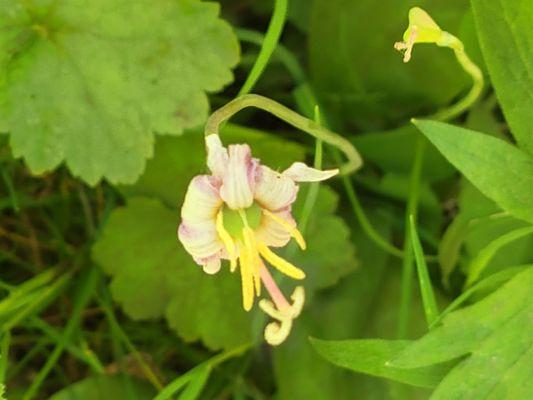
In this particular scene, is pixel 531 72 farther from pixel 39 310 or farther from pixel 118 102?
pixel 39 310

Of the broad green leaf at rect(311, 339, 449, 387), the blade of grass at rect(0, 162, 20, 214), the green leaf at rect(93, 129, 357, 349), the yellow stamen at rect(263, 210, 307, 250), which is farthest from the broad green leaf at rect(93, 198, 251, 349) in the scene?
the yellow stamen at rect(263, 210, 307, 250)

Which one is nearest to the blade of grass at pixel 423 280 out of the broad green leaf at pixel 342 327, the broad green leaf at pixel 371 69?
the broad green leaf at pixel 342 327

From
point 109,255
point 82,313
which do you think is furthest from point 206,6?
point 82,313

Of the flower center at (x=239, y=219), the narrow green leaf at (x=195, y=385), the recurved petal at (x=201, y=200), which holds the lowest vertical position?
the narrow green leaf at (x=195, y=385)

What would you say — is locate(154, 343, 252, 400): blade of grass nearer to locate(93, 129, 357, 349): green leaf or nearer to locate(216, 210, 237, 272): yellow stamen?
locate(93, 129, 357, 349): green leaf

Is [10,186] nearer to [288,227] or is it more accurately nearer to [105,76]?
[105,76]

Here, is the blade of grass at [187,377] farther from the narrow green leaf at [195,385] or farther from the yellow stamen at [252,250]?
the yellow stamen at [252,250]

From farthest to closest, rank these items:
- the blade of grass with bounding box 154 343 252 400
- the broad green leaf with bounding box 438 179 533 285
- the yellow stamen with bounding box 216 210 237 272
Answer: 1. the broad green leaf with bounding box 438 179 533 285
2. the blade of grass with bounding box 154 343 252 400
3. the yellow stamen with bounding box 216 210 237 272

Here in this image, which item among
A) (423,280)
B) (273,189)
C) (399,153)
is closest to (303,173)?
(273,189)
